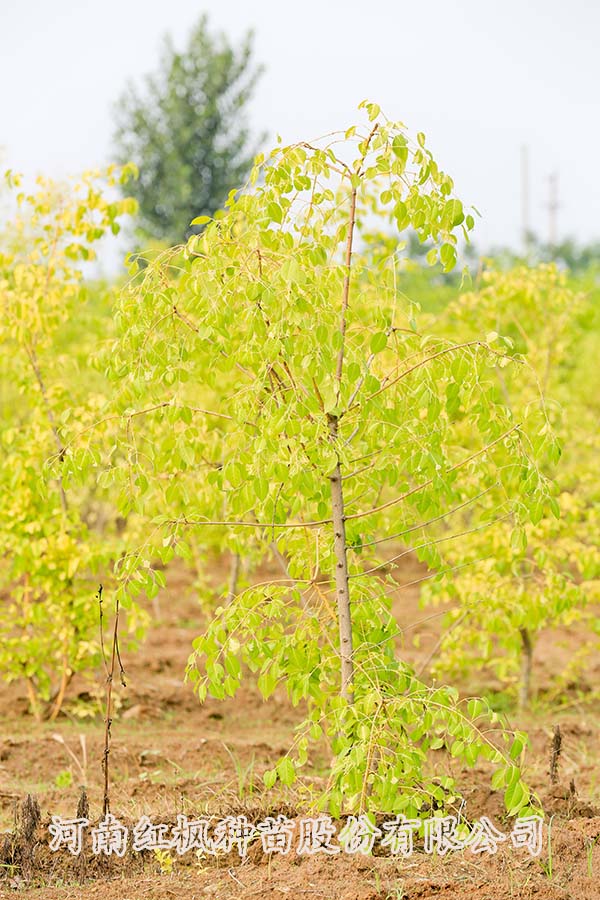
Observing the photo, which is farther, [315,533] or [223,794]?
[223,794]

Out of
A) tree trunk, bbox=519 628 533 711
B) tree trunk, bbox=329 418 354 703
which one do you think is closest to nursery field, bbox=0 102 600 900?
tree trunk, bbox=329 418 354 703

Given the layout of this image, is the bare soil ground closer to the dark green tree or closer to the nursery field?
the nursery field

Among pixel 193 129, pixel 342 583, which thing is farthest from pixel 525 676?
pixel 193 129

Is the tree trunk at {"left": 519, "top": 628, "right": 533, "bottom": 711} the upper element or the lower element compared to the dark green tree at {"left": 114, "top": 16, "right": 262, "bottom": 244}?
lower

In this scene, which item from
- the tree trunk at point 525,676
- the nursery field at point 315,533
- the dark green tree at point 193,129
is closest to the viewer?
the nursery field at point 315,533

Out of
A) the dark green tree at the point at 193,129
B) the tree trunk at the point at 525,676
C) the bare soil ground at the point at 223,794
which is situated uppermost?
the dark green tree at the point at 193,129

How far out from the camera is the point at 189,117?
87.1 feet

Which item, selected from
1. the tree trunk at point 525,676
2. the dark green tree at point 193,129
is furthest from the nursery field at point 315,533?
the dark green tree at point 193,129

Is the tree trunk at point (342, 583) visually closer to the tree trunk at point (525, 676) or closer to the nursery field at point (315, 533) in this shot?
the nursery field at point (315, 533)

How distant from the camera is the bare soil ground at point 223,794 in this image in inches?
137

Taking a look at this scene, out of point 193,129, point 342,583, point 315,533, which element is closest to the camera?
point 342,583

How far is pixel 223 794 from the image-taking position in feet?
15.1

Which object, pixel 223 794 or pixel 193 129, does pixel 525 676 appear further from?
pixel 193 129

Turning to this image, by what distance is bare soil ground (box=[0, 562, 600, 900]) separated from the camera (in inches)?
137
